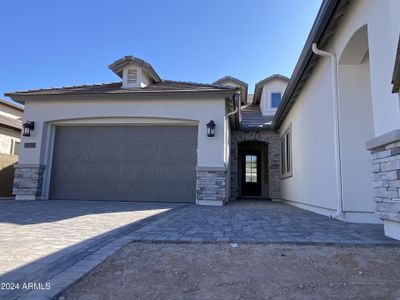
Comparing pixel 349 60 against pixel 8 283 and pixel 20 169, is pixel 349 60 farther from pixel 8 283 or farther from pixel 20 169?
pixel 20 169

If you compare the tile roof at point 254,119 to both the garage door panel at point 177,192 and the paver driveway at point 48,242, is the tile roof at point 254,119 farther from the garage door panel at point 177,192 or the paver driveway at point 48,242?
the paver driveway at point 48,242

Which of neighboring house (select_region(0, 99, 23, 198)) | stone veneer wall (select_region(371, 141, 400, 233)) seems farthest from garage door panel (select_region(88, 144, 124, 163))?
stone veneer wall (select_region(371, 141, 400, 233))

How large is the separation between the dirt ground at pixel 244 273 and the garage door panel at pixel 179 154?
5558mm

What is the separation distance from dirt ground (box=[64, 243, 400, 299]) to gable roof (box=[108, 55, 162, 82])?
7.66m

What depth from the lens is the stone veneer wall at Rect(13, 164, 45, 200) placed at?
879cm

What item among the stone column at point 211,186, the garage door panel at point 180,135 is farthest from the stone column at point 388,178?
the garage door panel at point 180,135

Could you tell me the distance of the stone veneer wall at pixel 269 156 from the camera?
37.3 ft

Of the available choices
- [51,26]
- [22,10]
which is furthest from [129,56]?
[22,10]

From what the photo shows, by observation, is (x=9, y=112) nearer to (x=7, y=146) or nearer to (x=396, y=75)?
(x=7, y=146)

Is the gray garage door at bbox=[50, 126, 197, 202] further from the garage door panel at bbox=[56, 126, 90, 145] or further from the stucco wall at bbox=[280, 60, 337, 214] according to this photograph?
the stucco wall at bbox=[280, 60, 337, 214]

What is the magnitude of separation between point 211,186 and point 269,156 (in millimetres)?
4275

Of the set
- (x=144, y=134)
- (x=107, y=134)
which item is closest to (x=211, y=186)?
(x=144, y=134)

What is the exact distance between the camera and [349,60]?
494cm

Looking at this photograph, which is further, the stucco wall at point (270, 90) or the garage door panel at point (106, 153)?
the stucco wall at point (270, 90)
